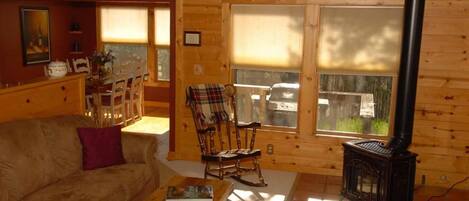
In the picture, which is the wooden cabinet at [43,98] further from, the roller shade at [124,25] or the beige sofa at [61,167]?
the roller shade at [124,25]

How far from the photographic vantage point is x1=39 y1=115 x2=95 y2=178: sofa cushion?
3391 mm

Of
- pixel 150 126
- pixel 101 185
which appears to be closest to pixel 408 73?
pixel 101 185

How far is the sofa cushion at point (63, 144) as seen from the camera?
3391 mm

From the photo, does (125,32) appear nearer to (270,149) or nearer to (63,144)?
(270,149)

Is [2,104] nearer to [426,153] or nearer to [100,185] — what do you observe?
[100,185]

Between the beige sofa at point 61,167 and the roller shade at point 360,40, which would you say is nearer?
the beige sofa at point 61,167

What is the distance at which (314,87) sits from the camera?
4773 millimetres

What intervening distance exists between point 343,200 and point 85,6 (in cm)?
654

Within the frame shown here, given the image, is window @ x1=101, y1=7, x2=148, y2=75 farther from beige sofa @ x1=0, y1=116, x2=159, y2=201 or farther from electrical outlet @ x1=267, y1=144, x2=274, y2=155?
beige sofa @ x1=0, y1=116, x2=159, y2=201

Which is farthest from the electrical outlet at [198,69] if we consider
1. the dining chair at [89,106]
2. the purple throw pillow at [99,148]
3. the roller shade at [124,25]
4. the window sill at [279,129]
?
the roller shade at [124,25]

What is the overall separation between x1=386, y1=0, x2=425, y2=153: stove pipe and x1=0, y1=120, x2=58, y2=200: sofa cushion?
275 cm

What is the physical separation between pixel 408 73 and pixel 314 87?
125 centimetres

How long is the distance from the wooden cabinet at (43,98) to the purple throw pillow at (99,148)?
1.39 ft

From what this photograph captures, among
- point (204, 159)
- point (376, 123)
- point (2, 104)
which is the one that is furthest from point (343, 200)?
point (2, 104)
